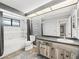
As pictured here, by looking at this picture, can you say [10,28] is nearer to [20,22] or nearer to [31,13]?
[20,22]

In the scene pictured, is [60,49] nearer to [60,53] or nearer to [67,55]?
Result: [60,53]

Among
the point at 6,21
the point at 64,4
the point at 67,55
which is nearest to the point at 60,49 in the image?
the point at 67,55

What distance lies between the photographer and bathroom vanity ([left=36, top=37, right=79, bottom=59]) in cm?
186

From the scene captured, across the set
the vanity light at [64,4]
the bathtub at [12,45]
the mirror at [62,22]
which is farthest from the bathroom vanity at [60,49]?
the bathtub at [12,45]

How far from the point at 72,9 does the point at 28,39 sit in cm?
297

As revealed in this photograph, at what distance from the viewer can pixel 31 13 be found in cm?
369

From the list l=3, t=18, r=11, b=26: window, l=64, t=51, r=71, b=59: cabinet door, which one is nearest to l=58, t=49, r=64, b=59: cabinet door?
l=64, t=51, r=71, b=59: cabinet door

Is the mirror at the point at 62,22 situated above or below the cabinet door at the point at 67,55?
above

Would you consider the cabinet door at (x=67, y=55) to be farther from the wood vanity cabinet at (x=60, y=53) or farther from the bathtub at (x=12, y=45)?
the bathtub at (x=12, y=45)

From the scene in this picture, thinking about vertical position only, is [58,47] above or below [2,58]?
above

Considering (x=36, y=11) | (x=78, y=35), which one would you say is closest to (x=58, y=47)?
(x=78, y=35)

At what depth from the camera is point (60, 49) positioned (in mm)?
2213

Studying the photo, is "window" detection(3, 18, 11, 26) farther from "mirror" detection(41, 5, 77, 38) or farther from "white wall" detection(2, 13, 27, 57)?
"mirror" detection(41, 5, 77, 38)

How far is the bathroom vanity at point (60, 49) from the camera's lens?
1857 millimetres
